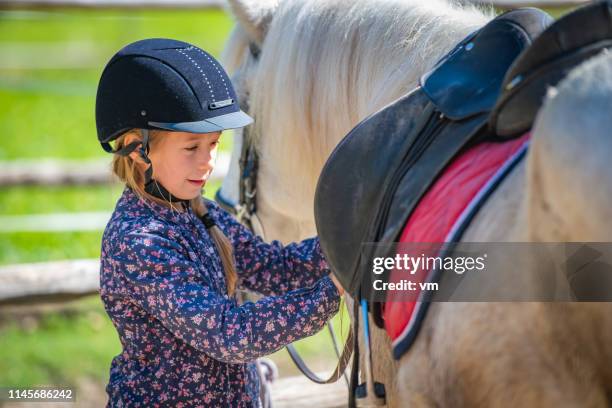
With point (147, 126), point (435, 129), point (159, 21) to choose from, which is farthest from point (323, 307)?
point (159, 21)

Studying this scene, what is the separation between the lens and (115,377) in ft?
5.59

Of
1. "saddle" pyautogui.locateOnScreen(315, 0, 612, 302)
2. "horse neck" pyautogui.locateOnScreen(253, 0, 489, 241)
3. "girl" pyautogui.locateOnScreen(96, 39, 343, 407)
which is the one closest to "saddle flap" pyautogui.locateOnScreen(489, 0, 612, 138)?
"saddle" pyautogui.locateOnScreen(315, 0, 612, 302)

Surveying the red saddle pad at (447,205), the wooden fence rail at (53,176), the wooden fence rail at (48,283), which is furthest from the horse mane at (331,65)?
the wooden fence rail at (53,176)

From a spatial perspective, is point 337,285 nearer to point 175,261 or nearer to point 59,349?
point 175,261

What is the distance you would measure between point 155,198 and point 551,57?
0.95 m

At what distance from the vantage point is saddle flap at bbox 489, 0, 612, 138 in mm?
1109

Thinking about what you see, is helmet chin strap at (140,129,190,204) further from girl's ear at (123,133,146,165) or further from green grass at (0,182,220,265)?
green grass at (0,182,220,265)

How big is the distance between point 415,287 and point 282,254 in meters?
0.74

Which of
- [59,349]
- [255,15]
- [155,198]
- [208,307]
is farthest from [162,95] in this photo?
[59,349]

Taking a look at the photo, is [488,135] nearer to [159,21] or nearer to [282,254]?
[282,254]

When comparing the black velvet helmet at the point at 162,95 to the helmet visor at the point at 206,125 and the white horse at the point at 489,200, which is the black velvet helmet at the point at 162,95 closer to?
the helmet visor at the point at 206,125

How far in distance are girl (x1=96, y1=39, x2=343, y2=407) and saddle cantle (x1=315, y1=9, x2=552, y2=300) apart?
185mm

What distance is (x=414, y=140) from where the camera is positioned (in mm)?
1381

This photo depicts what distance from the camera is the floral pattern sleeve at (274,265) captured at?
190 cm
